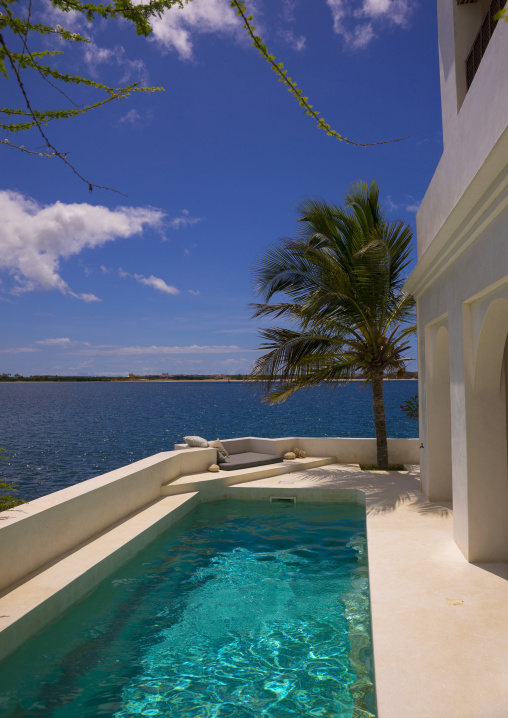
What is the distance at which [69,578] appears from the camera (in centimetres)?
589

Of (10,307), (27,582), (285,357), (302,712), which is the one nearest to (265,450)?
(285,357)

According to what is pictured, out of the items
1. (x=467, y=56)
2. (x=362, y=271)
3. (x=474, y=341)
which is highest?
(x=467, y=56)

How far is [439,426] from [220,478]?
4.64 metres

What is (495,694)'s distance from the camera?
11.0 feet

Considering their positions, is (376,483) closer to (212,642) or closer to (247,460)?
(247,460)

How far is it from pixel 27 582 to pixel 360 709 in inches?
151

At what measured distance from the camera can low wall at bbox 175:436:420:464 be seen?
12.7 m

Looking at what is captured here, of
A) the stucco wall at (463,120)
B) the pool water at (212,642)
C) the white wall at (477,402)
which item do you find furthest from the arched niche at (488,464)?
the stucco wall at (463,120)

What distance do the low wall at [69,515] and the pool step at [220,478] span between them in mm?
359

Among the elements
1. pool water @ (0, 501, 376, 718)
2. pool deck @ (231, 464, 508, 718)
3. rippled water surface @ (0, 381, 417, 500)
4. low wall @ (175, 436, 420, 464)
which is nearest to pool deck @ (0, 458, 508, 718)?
pool deck @ (231, 464, 508, 718)

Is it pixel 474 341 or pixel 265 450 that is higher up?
pixel 474 341

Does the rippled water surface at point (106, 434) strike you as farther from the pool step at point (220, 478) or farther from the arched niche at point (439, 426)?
the arched niche at point (439, 426)

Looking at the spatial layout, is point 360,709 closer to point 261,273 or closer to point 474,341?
point 474,341

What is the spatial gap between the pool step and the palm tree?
1.59 meters
